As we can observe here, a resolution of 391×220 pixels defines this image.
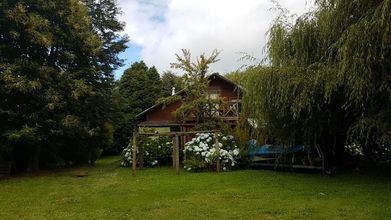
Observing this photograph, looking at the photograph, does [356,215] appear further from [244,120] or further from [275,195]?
[244,120]

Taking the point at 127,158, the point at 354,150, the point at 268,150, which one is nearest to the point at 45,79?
the point at 127,158

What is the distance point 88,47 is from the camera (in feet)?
64.6

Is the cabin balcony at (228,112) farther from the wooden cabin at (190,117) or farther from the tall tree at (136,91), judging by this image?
the tall tree at (136,91)

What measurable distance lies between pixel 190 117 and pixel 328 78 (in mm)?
14746

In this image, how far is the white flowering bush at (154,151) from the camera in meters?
19.6

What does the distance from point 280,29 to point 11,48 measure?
37.0 ft

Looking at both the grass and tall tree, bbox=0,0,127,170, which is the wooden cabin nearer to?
tall tree, bbox=0,0,127,170

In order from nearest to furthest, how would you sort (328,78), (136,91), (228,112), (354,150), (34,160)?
(328,78) → (354,150) → (34,160) → (228,112) → (136,91)

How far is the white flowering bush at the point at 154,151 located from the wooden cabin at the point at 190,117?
10.5 feet

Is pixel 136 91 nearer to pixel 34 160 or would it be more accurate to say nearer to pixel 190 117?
pixel 190 117

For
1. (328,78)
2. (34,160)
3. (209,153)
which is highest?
(328,78)

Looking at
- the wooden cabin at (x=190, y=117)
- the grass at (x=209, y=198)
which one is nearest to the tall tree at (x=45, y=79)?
the grass at (x=209, y=198)

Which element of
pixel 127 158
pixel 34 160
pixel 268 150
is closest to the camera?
pixel 268 150

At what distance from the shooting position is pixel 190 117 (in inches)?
977
